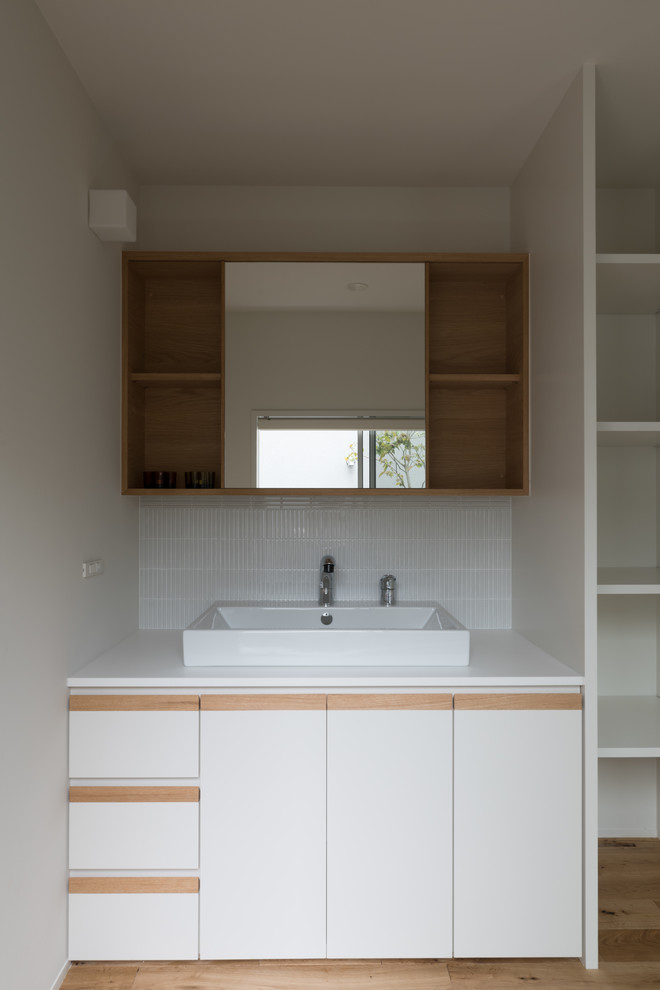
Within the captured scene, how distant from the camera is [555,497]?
233 centimetres

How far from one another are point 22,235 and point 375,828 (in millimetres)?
1833

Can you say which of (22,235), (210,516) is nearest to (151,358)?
(210,516)

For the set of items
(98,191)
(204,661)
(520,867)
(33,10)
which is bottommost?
(520,867)

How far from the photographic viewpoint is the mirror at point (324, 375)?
104 inches

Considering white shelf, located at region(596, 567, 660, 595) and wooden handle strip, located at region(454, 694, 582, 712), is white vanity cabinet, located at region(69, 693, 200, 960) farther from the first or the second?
white shelf, located at region(596, 567, 660, 595)

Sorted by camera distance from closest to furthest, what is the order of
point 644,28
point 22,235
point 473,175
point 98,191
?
point 22,235 → point 644,28 → point 98,191 → point 473,175

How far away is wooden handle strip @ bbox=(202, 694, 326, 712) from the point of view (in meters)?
2.07

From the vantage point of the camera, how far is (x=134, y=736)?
2.06m

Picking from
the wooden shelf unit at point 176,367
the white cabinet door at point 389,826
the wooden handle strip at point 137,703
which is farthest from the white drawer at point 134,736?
the wooden shelf unit at point 176,367

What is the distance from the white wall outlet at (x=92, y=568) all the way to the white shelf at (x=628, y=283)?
5.83ft

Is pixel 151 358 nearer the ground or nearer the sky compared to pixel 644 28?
nearer the ground

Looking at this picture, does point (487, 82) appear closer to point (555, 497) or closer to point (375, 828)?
point (555, 497)

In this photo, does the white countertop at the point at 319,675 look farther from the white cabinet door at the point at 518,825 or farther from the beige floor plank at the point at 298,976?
the beige floor plank at the point at 298,976

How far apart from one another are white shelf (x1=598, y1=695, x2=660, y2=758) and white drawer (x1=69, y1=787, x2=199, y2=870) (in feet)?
4.00
